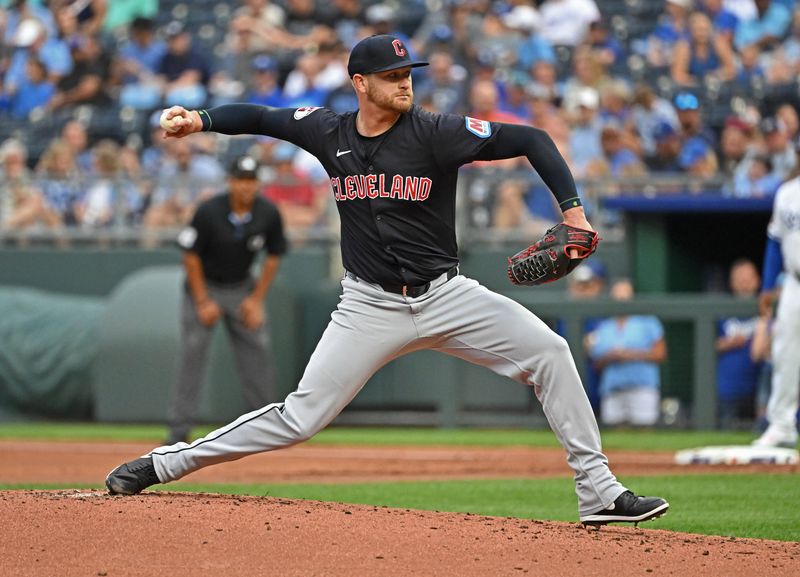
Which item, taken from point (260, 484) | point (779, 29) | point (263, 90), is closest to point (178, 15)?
point (263, 90)

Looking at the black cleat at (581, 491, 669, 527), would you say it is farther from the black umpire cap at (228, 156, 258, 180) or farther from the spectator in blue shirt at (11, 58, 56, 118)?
the spectator in blue shirt at (11, 58, 56, 118)

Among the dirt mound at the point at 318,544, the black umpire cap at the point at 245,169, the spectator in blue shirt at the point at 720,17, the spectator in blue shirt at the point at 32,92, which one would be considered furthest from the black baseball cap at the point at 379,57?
the spectator in blue shirt at the point at 32,92

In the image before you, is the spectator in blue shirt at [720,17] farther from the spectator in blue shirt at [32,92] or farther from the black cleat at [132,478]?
the black cleat at [132,478]

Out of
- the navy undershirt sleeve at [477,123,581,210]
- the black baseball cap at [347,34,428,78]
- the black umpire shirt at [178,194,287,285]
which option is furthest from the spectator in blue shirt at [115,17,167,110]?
the navy undershirt sleeve at [477,123,581,210]

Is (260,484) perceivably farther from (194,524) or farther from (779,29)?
(779,29)

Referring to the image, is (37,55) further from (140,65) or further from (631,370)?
(631,370)

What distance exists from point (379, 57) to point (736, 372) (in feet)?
24.6

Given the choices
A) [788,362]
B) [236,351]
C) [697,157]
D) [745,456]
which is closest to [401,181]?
[745,456]

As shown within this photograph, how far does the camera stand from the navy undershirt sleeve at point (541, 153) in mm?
5180

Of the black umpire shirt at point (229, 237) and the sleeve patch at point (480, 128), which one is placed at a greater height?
the sleeve patch at point (480, 128)

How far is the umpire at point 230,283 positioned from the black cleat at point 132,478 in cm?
462

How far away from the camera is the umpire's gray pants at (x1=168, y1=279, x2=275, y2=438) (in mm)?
10422

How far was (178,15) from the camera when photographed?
1895 centimetres

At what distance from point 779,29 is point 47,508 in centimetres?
1159
